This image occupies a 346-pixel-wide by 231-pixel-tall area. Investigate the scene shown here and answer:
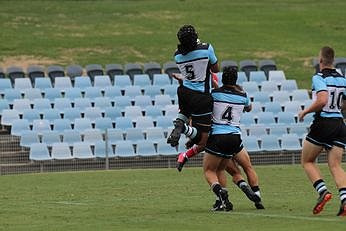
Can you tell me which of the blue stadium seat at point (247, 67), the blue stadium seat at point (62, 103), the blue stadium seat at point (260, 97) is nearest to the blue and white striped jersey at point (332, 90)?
the blue stadium seat at point (62, 103)

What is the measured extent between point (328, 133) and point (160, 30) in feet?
97.1

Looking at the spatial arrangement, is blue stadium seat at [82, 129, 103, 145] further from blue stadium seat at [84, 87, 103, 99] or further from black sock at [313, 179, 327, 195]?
black sock at [313, 179, 327, 195]

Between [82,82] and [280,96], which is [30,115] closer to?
[82,82]

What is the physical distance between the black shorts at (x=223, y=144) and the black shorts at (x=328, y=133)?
124 centimetres

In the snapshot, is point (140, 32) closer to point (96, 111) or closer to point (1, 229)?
point (96, 111)

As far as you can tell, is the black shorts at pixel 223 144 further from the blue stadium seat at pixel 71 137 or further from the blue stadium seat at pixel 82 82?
the blue stadium seat at pixel 82 82

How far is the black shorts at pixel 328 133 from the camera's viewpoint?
1455cm

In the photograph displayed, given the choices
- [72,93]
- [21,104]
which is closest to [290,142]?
[72,93]

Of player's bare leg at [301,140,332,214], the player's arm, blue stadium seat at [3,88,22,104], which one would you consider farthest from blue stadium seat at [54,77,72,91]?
the player's arm

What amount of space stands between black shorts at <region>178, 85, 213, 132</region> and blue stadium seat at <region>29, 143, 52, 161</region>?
41.7 feet

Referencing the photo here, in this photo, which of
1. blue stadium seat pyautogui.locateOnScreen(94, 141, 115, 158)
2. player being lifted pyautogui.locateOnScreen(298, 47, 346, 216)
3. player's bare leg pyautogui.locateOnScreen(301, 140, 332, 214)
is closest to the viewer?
player being lifted pyautogui.locateOnScreen(298, 47, 346, 216)

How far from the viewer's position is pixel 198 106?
50.3 feet

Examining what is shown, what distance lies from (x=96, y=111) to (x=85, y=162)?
2.70m

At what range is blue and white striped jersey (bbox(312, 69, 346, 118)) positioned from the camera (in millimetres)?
14516
